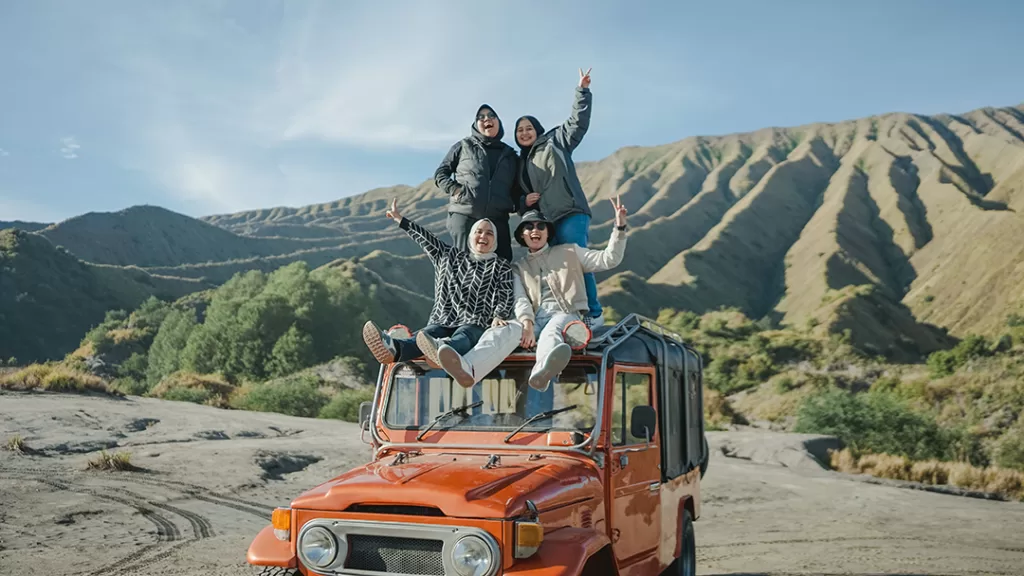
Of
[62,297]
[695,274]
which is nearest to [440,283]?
[62,297]

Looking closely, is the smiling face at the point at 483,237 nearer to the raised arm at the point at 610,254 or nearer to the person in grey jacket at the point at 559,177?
the raised arm at the point at 610,254

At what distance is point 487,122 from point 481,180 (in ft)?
1.95

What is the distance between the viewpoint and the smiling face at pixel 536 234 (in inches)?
285

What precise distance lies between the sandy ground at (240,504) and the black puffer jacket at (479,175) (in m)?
4.69

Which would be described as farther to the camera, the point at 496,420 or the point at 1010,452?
the point at 1010,452

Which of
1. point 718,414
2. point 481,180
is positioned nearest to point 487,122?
point 481,180

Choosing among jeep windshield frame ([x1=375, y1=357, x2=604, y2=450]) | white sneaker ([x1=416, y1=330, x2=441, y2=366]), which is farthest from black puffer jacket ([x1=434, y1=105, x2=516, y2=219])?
white sneaker ([x1=416, y1=330, x2=441, y2=366])

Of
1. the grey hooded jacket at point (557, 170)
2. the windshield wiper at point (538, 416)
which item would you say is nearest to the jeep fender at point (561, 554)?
the windshield wiper at point (538, 416)

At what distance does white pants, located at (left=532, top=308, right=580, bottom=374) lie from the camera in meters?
5.88

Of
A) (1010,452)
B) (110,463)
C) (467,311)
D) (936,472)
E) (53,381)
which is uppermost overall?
(467,311)

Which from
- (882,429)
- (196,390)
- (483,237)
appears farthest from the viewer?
(196,390)

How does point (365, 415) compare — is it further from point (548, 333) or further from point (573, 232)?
point (573, 232)

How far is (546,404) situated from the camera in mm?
5879

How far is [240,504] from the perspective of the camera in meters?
13.9
